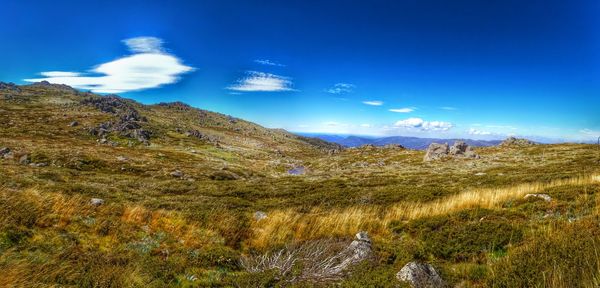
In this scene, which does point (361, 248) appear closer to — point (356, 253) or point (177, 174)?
point (356, 253)

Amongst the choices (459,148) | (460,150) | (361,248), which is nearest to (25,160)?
(361,248)

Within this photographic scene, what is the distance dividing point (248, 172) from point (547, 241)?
6110 cm

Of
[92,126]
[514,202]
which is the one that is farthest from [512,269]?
[92,126]

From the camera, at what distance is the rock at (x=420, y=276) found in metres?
5.87

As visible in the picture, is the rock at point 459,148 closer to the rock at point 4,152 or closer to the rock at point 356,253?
the rock at point 356,253

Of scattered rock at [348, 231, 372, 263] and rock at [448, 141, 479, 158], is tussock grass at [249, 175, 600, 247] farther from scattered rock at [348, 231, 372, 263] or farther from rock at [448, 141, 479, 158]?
rock at [448, 141, 479, 158]

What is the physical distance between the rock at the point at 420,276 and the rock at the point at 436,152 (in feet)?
255

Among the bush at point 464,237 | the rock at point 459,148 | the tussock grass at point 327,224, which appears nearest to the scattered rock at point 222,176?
the tussock grass at point 327,224

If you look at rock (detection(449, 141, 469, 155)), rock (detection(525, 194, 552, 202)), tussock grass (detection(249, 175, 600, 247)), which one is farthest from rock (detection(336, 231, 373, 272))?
rock (detection(449, 141, 469, 155))

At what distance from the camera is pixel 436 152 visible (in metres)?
84.6

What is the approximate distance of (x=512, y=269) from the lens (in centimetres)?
564

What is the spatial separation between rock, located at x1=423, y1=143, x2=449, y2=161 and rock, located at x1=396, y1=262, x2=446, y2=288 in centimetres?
7768

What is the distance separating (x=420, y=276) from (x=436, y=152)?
3361 inches

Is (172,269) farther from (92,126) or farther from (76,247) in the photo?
(92,126)
